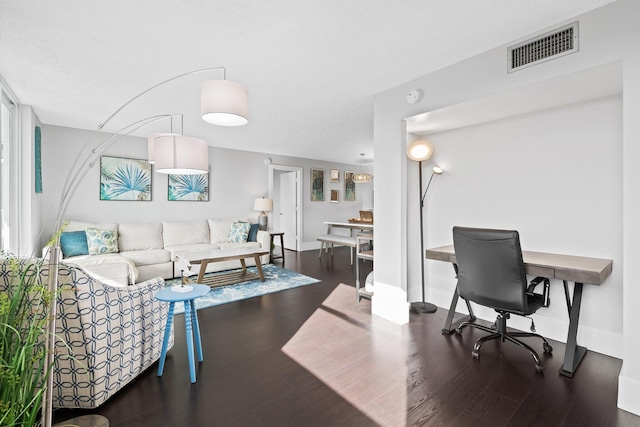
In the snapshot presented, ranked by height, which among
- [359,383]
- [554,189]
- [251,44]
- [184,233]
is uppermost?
[251,44]

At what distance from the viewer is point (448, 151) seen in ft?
10.9

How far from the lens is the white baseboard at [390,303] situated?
9.65 feet

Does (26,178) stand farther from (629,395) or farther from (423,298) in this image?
(629,395)

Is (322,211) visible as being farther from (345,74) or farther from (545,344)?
(545,344)

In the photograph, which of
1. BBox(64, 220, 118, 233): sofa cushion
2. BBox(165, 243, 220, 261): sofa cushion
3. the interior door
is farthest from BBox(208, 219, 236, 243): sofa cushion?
the interior door

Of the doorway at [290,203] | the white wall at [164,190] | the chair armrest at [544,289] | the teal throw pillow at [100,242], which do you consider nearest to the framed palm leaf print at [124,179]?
the white wall at [164,190]

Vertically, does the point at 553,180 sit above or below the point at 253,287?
above

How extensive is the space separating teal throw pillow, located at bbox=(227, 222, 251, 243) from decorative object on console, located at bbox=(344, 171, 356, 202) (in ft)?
11.7

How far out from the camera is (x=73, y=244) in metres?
4.14

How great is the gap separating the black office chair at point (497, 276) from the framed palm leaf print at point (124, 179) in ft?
17.1

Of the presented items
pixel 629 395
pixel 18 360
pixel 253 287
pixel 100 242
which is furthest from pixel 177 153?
pixel 629 395

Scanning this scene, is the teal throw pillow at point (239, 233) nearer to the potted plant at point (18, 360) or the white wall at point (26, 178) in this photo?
the white wall at point (26, 178)

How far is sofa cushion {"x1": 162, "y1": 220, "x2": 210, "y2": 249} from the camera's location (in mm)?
5156

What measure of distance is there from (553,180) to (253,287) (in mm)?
3665
